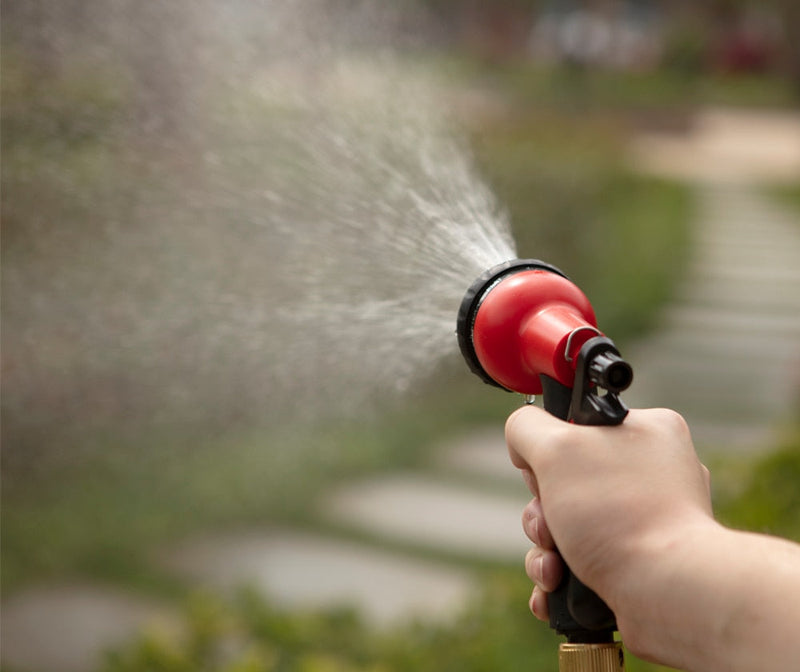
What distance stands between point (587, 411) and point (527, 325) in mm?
147

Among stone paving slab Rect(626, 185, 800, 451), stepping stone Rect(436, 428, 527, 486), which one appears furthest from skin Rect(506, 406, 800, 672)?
stone paving slab Rect(626, 185, 800, 451)

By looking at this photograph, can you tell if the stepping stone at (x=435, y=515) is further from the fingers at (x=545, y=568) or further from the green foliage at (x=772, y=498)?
the fingers at (x=545, y=568)

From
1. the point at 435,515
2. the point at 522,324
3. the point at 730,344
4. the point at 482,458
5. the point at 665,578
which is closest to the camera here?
the point at 665,578

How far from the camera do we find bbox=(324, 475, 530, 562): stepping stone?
10.0 ft

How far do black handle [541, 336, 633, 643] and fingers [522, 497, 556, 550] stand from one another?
34 millimetres

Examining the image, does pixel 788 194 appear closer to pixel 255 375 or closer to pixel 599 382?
pixel 255 375

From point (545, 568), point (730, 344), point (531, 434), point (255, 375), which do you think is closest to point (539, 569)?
point (545, 568)

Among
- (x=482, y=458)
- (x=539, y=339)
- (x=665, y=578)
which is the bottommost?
(x=665, y=578)

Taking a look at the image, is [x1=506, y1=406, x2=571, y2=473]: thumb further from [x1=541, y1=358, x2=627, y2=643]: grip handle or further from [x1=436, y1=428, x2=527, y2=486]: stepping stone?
[x1=436, y1=428, x2=527, y2=486]: stepping stone

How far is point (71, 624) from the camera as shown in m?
2.52

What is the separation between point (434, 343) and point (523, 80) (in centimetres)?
1313

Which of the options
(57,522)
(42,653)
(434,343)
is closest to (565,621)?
(434,343)

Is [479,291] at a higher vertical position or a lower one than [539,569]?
higher

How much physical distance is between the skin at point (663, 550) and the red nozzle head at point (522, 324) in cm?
10
